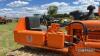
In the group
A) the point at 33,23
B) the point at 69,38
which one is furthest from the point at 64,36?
the point at 33,23

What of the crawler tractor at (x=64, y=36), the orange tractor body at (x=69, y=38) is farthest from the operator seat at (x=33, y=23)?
the orange tractor body at (x=69, y=38)

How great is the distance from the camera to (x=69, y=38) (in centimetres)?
743

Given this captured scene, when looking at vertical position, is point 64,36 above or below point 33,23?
below

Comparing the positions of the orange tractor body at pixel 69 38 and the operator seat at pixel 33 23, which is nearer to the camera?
the orange tractor body at pixel 69 38

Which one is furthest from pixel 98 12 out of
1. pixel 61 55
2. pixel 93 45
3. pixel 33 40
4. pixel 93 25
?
pixel 33 40

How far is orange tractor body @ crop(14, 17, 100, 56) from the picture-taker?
650 cm

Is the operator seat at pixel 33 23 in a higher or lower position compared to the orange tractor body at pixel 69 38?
higher

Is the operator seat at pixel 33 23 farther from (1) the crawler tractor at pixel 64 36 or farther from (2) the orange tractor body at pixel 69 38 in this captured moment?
(2) the orange tractor body at pixel 69 38

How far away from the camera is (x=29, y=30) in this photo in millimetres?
8484

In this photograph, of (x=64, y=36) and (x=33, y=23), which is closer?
(x=64, y=36)

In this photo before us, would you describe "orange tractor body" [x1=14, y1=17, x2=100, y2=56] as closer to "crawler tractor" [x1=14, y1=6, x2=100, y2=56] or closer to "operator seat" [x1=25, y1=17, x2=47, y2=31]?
"crawler tractor" [x1=14, y1=6, x2=100, y2=56]

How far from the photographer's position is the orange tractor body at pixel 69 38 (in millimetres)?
6504

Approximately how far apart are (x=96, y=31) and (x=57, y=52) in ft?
5.19

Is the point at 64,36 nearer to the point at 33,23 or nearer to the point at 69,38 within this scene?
the point at 69,38
